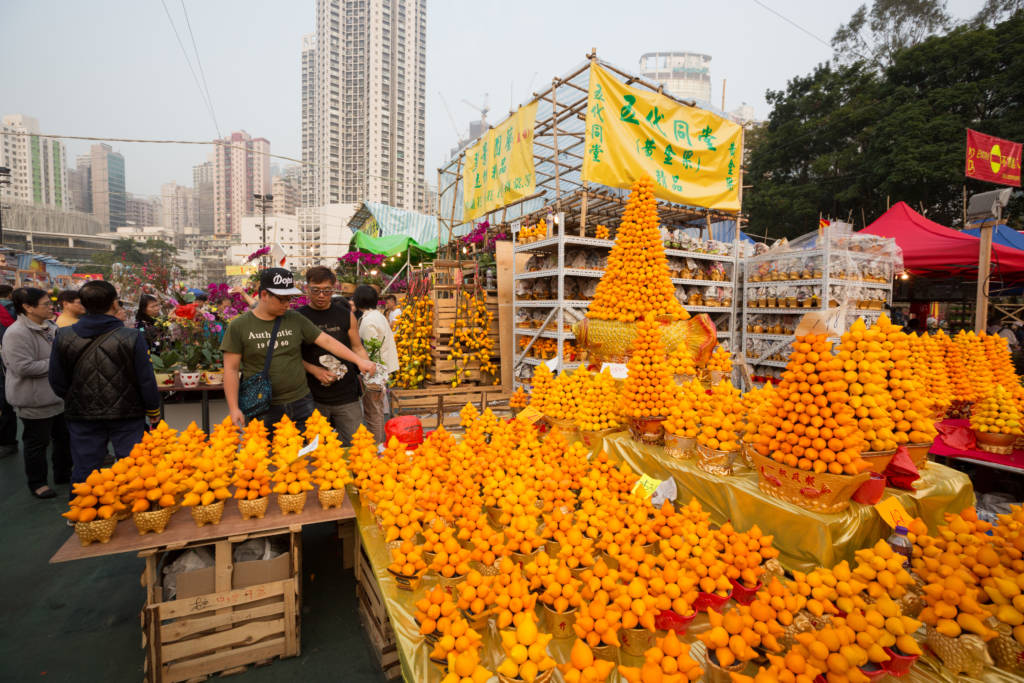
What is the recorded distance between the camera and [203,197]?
85.9m

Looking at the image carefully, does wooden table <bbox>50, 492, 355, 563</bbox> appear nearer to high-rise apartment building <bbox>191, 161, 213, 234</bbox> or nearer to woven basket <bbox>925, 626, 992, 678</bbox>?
woven basket <bbox>925, 626, 992, 678</bbox>

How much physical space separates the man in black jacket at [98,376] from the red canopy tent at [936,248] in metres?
11.2

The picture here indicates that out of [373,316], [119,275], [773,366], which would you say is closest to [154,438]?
[373,316]

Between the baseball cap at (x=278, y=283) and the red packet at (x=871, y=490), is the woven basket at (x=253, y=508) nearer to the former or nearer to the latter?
the baseball cap at (x=278, y=283)

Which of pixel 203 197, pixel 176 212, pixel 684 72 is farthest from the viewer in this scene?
pixel 176 212

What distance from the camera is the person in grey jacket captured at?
4082mm

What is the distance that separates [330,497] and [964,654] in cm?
265

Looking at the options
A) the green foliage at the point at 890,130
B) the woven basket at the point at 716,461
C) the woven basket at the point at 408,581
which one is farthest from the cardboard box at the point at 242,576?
the green foliage at the point at 890,130

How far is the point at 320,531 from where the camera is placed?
3.80 metres

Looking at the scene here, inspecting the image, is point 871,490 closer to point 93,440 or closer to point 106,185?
point 93,440

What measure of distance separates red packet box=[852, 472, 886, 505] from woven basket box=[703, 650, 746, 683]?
119 centimetres

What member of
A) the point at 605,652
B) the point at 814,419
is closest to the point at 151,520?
the point at 605,652

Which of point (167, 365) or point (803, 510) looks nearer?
point (803, 510)

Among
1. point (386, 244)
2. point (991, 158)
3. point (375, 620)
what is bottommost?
point (375, 620)
